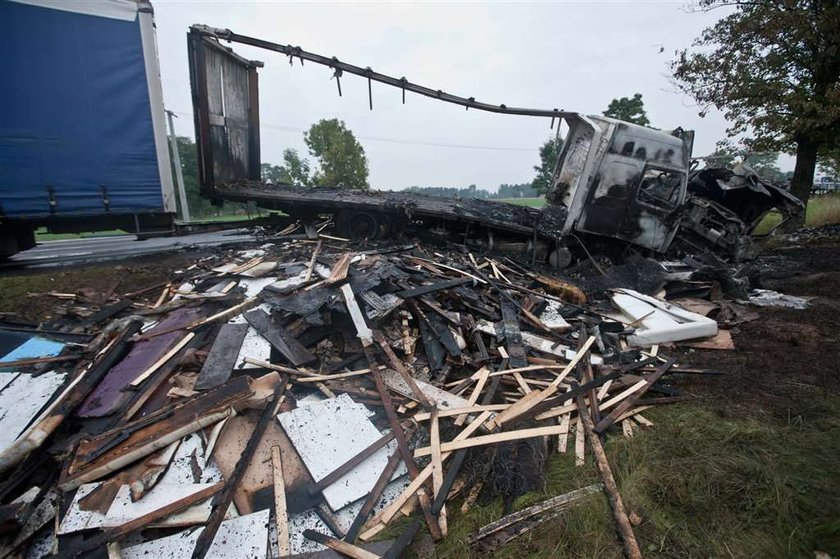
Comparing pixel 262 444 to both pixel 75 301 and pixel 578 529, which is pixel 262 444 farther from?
pixel 75 301

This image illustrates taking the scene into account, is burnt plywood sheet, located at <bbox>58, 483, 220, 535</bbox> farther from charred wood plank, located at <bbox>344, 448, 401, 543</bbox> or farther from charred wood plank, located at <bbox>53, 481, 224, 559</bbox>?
charred wood plank, located at <bbox>344, 448, 401, 543</bbox>

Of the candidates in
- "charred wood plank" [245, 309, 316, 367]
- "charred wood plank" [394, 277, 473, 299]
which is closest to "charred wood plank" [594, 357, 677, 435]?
"charred wood plank" [394, 277, 473, 299]

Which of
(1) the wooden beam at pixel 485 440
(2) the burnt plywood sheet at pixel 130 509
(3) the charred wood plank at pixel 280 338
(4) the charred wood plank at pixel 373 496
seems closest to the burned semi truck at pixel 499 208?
(3) the charred wood plank at pixel 280 338

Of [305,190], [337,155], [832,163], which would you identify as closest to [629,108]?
[832,163]

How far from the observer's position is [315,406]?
3182 mm

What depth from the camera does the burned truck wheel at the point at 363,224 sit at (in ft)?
24.9

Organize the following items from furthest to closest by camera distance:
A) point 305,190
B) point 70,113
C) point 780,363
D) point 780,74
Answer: point 780,74
point 305,190
point 70,113
point 780,363

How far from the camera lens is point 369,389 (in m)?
3.58

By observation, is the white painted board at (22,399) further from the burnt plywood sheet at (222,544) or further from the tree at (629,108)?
the tree at (629,108)

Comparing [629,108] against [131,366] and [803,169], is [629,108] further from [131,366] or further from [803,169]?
[131,366]

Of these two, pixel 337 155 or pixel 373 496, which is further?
pixel 337 155

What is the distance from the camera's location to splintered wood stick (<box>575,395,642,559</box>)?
2.20 meters

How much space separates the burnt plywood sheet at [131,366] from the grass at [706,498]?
3040 millimetres

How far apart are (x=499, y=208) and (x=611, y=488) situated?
273 inches
